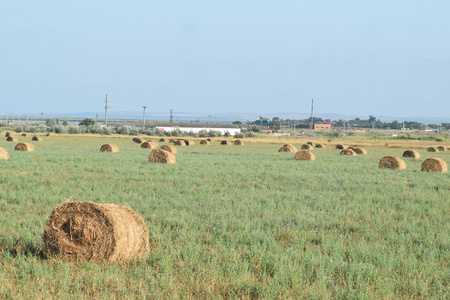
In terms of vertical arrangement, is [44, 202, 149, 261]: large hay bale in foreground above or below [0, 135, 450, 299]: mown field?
above

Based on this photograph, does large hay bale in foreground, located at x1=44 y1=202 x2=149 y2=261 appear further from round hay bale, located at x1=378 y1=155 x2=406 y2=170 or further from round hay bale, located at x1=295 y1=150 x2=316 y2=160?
round hay bale, located at x1=295 y1=150 x2=316 y2=160

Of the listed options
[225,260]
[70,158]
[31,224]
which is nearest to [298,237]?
[225,260]

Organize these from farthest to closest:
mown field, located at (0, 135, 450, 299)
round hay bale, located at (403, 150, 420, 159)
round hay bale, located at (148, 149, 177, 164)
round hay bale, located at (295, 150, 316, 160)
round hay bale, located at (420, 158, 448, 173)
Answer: round hay bale, located at (403, 150, 420, 159), round hay bale, located at (295, 150, 316, 160), round hay bale, located at (148, 149, 177, 164), round hay bale, located at (420, 158, 448, 173), mown field, located at (0, 135, 450, 299)

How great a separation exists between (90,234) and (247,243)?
2814mm

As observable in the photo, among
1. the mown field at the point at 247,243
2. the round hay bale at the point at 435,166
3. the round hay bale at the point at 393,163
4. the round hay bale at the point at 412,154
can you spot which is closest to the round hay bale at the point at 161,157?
the mown field at the point at 247,243

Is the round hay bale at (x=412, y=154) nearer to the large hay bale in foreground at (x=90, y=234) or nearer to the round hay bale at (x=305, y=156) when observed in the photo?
the round hay bale at (x=305, y=156)

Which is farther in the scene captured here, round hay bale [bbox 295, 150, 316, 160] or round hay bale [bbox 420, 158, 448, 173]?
round hay bale [bbox 295, 150, 316, 160]

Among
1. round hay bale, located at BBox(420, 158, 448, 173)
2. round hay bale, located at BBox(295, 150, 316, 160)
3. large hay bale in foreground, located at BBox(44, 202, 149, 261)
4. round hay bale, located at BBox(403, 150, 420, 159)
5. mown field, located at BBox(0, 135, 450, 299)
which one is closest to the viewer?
mown field, located at BBox(0, 135, 450, 299)

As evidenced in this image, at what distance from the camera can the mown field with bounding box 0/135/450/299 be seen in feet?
21.2

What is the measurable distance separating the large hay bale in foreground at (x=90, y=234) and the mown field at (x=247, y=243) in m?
0.19

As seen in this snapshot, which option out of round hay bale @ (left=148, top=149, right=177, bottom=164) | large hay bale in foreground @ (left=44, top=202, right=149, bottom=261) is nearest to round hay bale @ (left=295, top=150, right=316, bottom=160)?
round hay bale @ (left=148, top=149, right=177, bottom=164)

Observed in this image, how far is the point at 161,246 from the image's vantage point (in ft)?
27.2

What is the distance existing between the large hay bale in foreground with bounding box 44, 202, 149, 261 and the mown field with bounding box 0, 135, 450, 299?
19cm

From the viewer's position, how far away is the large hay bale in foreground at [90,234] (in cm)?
747
